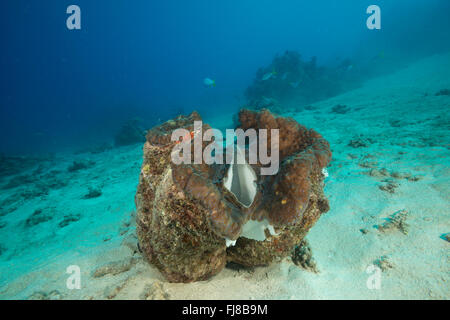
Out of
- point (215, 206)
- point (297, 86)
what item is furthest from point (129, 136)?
point (215, 206)

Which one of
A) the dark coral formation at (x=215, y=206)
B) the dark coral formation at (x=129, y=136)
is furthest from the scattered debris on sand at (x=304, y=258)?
the dark coral formation at (x=129, y=136)

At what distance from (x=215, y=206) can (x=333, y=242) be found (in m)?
2.14

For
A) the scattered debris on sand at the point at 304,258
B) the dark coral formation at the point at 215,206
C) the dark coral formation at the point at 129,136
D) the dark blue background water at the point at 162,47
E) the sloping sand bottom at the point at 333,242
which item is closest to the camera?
the dark coral formation at the point at 215,206

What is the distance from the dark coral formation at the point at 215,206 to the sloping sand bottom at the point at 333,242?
0.34 m

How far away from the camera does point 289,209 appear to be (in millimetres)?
1662

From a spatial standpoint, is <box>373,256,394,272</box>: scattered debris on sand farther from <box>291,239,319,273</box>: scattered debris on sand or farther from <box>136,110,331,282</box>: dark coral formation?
<box>136,110,331,282</box>: dark coral formation

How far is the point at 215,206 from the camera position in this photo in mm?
1489

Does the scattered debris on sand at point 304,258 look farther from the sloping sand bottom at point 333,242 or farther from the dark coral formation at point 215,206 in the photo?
the dark coral formation at point 215,206

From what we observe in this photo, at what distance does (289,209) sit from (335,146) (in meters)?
5.93

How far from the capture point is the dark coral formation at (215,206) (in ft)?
5.14

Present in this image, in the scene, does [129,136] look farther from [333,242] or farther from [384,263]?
[384,263]

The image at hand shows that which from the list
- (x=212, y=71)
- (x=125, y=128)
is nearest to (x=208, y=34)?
(x=212, y=71)

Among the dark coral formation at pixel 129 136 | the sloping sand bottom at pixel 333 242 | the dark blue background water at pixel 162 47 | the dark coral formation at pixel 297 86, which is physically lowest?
the sloping sand bottom at pixel 333 242
